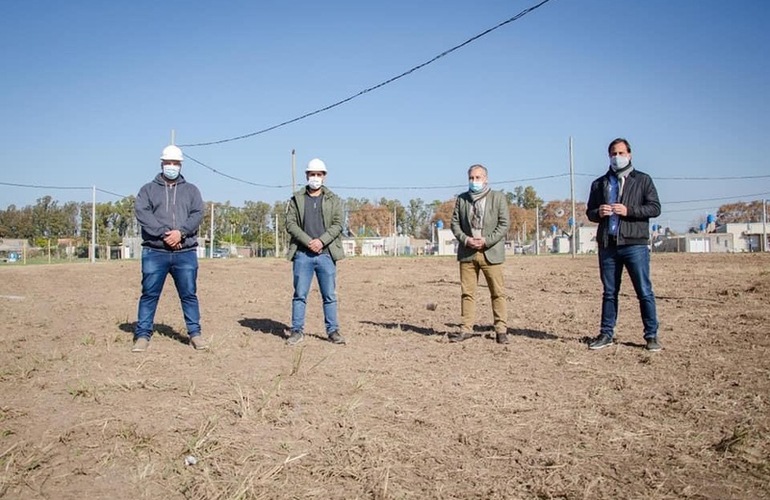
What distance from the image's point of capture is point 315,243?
5969 mm

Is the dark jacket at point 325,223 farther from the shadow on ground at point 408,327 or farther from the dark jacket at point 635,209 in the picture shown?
the dark jacket at point 635,209

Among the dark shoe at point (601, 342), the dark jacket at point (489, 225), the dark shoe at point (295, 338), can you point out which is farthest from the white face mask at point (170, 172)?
the dark shoe at point (601, 342)

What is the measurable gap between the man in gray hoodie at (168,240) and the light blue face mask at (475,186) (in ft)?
9.50

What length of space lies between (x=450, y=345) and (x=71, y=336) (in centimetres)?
413

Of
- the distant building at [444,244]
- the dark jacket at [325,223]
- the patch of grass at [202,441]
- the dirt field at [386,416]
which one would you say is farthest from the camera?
the distant building at [444,244]

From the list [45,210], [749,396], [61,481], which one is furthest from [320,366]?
[45,210]

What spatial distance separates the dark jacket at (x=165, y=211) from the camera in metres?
5.56

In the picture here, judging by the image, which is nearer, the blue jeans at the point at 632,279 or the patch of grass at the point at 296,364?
the patch of grass at the point at 296,364

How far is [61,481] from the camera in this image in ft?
8.36

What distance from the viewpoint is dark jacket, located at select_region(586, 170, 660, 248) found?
5508 mm

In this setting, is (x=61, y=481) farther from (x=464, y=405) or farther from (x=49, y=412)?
(x=464, y=405)

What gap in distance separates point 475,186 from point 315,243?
1.85 meters

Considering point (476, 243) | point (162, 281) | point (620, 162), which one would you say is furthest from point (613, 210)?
point (162, 281)

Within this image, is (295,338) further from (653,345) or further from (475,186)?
(653,345)
